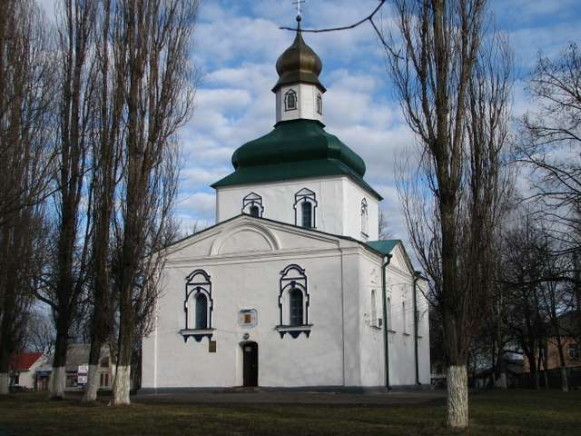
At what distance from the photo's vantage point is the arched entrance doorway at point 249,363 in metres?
27.6

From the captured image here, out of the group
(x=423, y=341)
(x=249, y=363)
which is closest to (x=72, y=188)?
(x=249, y=363)

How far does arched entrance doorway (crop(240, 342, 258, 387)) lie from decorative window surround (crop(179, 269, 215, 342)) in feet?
4.63

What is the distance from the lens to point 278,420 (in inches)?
560

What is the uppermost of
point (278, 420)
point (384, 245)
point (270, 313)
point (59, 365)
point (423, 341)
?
point (384, 245)

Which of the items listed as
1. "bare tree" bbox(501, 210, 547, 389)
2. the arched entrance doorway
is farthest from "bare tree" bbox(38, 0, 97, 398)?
"bare tree" bbox(501, 210, 547, 389)

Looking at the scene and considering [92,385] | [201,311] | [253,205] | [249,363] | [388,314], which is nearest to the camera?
[92,385]

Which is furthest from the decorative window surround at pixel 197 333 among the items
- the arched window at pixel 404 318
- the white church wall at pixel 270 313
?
the arched window at pixel 404 318

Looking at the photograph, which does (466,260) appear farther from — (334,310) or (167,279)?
(167,279)

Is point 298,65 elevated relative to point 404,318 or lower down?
elevated

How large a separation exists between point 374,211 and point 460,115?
20054 mm

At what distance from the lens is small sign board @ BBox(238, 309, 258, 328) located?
27.5m

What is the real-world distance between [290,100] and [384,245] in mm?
7429

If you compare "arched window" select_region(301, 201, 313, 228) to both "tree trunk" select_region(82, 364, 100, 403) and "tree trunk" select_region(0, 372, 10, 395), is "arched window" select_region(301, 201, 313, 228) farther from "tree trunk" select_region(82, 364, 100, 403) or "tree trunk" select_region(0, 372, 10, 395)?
"tree trunk" select_region(0, 372, 10, 395)

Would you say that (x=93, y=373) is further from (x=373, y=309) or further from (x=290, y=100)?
(x=290, y=100)
